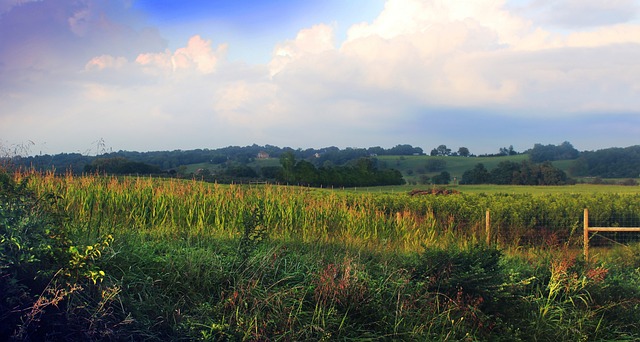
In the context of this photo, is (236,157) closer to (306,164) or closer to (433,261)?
(306,164)

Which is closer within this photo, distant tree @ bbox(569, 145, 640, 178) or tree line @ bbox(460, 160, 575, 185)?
tree line @ bbox(460, 160, 575, 185)

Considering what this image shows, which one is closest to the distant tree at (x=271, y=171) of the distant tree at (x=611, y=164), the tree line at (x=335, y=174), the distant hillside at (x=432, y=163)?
the tree line at (x=335, y=174)

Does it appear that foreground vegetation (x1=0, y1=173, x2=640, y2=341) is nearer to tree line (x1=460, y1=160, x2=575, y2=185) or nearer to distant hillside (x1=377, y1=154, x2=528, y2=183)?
tree line (x1=460, y1=160, x2=575, y2=185)

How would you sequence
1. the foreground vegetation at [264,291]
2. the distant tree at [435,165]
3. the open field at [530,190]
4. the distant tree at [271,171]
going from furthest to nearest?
the distant tree at [435,165] → the distant tree at [271,171] → the open field at [530,190] → the foreground vegetation at [264,291]

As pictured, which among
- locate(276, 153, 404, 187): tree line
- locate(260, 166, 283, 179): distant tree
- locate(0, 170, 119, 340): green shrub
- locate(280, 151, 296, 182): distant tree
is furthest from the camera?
locate(260, 166, 283, 179): distant tree

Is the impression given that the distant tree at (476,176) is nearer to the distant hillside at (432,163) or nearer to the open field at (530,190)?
the distant hillside at (432,163)

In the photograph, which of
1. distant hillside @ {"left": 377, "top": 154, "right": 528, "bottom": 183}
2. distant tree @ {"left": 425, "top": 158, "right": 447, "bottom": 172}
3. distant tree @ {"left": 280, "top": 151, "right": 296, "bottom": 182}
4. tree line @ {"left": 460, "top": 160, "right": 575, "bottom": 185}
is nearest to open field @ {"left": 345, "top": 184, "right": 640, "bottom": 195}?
distant tree @ {"left": 280, "top": 151, "right": 296, "bottom": 182}

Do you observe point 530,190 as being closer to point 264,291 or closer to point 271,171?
point 271,171

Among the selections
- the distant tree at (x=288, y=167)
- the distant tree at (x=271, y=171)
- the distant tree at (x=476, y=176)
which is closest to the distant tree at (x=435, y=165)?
the distant tree at (x=476, y=176)

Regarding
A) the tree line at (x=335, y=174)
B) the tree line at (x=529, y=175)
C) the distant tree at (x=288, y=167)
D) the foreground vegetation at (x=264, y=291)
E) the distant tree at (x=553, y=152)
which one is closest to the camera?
the foreground vegetation at (x=264, y=291)

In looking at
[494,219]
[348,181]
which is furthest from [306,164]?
[494,219]

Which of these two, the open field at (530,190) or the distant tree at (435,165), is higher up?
the distant tree at (435,165)

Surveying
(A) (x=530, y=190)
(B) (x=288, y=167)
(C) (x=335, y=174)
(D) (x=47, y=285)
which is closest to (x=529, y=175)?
(A) (x=530, y=190)

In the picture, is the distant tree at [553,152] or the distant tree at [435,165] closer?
the distant tree at [553,152]
